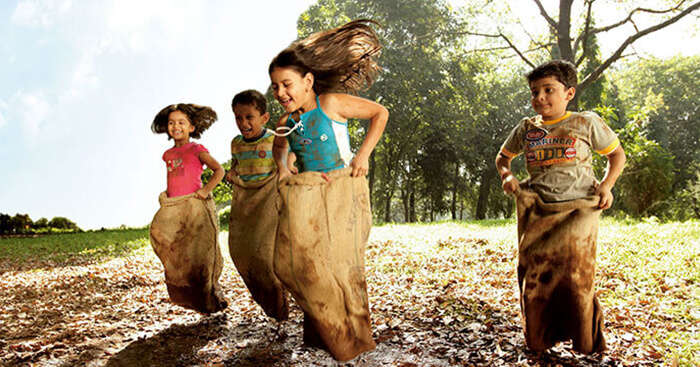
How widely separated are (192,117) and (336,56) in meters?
2.38

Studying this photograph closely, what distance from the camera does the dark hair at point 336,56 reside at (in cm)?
341

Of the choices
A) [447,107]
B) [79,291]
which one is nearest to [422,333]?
[79,291]

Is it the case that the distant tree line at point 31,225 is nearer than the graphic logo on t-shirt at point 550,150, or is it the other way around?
the graphic logo on t-shirt at point 550,150

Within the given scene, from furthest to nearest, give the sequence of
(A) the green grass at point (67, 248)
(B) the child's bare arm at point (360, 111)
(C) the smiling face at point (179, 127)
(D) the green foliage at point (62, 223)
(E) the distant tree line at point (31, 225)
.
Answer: (D) the green foliage at point (62, 223)
(E) the distant tree line at point (31, 225)
(A) the green grass at point (67, 248)
(C) the smiling face at point (179, 127)
(B) the child's bare arm at point (360, 111)

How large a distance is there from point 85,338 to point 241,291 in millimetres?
2390

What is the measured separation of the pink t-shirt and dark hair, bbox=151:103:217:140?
12.4 inches

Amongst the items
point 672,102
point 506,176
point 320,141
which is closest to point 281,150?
point 320,141

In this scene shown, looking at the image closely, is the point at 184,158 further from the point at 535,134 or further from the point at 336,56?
the point at 535,134

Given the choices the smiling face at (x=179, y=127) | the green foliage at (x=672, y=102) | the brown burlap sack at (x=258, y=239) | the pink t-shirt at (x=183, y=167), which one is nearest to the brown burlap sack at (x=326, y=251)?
the brown burlap sack at (x=258, y=239)

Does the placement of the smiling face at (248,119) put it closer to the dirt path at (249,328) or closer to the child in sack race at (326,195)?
the child in sack race at (326,195)

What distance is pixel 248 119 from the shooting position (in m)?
4.82

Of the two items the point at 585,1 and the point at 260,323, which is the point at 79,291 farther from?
the point at 585,1

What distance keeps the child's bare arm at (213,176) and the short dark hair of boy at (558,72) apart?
10.3 ft

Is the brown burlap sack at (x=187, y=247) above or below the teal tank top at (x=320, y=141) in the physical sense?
below
